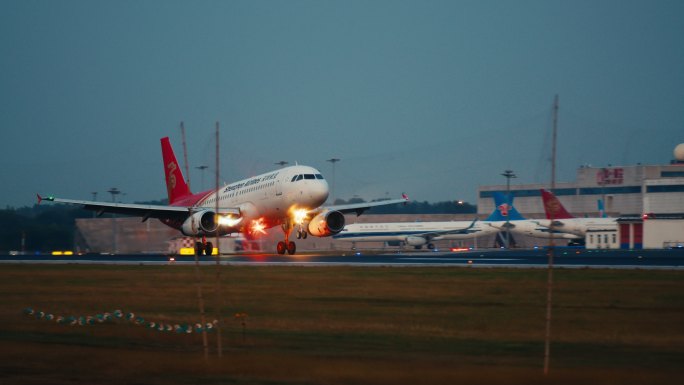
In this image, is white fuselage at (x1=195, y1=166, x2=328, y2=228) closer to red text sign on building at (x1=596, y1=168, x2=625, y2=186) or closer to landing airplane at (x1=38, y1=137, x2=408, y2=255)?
landing airplane at (x1=38, y1=137, x2=408, y2=255)

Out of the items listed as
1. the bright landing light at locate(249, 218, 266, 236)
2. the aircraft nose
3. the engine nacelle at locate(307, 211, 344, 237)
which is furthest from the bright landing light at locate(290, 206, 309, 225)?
the bright landing light at locate(249, 218, 266, 236)

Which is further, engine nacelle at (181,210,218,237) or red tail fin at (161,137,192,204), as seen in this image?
red tail fin at (161,137,192,204)

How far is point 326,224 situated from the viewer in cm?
6103

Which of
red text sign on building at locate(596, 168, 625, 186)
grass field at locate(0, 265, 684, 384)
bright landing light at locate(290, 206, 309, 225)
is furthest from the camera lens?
red text sign on building at locate(596, 168, 625, 186)

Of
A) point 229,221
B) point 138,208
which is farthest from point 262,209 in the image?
point 138,208

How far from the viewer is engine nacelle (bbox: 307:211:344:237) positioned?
6100cm

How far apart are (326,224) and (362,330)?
39232mm

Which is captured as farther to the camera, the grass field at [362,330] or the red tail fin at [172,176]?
the red tail fin at [172,176]

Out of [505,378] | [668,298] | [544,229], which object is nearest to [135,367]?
[505,378]

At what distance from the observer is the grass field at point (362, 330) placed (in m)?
15.6

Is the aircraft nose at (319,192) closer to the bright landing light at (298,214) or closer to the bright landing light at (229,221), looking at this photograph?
the bright landing light at (298,214)

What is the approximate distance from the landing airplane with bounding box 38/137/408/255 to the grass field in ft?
62.6

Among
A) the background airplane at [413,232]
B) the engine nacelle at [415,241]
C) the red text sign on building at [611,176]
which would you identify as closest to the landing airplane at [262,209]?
the engine nacelle at [415,241]

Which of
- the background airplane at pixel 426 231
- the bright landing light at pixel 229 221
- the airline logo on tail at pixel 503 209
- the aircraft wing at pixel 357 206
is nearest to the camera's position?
the bright landing light at pixel 229 221
